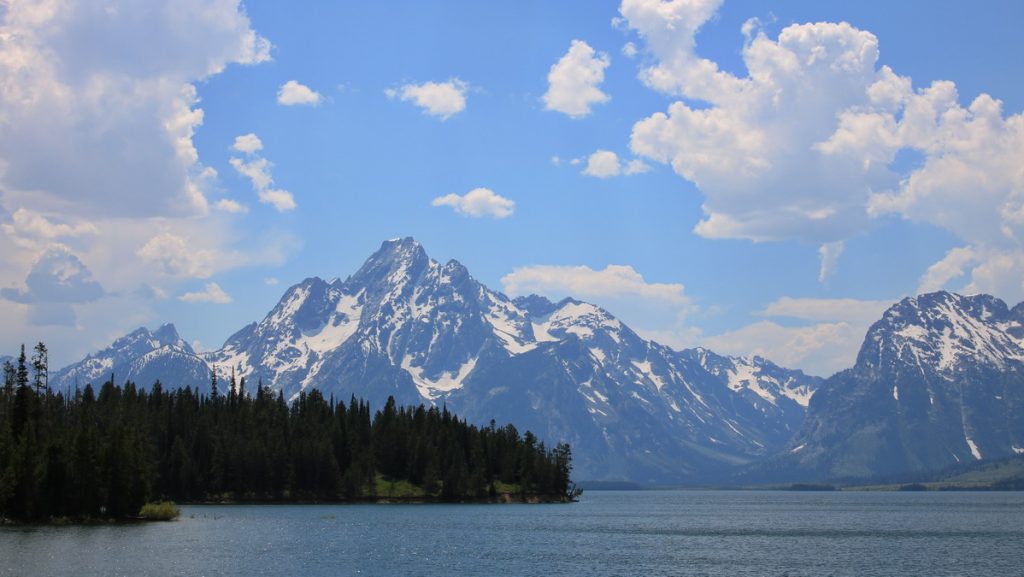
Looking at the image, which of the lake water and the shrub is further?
the shrub

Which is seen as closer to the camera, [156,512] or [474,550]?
[474,550]

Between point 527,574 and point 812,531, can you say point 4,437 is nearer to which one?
point 527,574

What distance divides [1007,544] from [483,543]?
75021mm

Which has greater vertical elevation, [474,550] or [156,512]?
[156,512]

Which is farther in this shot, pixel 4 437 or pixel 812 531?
pixel 812 531

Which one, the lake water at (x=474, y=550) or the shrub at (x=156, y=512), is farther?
the shrub at (x=156, y=512)

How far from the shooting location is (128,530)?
464 feet

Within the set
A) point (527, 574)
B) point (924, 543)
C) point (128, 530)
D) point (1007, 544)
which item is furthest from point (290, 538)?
point (1007, 544)

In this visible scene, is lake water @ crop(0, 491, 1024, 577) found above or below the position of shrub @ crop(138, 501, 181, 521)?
below

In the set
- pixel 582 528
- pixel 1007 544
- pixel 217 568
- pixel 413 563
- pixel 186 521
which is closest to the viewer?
pixel 217 568

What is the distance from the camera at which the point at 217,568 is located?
10181 cm

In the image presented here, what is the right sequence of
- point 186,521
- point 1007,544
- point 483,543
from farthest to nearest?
1. point 186,521
2. point 1007,544
3. point 483,543

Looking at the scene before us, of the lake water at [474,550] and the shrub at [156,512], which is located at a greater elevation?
the shrub at [156,512]

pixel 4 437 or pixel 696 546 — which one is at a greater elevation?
pixel 4 437
